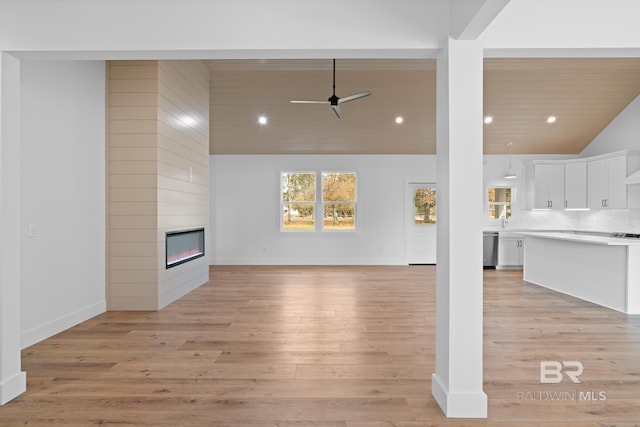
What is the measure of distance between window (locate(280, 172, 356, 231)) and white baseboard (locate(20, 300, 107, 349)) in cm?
489

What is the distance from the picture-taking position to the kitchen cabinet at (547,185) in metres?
8.12

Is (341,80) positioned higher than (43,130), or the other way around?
(341,80)

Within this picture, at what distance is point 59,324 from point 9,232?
172cm

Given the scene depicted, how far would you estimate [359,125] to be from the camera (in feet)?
25.9

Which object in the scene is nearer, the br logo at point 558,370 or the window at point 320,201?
the br logo at point 558,370

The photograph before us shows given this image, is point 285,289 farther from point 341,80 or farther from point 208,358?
point 341,80

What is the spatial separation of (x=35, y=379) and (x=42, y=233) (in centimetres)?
142

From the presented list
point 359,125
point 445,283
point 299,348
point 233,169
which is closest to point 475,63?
point 445,283

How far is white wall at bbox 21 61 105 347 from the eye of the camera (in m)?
3.42

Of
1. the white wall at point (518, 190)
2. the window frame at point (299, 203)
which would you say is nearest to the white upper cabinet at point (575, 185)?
the white wall at point (518, 190)

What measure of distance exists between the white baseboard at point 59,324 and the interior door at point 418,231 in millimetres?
6314

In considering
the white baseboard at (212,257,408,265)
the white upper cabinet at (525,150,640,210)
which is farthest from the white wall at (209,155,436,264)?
the white upper cabinet at (525,150,640,210)
